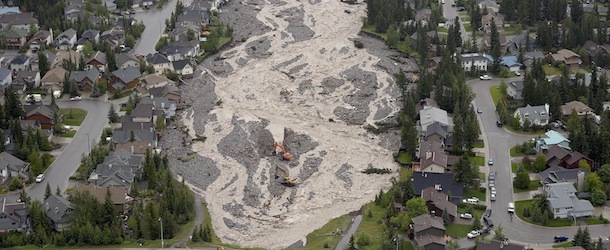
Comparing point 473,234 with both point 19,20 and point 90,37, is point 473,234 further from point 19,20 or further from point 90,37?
point 19,20

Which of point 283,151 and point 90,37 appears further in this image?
point 90,37

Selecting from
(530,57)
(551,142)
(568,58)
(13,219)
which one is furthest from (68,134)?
(568,58)

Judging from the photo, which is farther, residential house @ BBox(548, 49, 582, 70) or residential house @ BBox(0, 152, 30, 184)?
residential house @ BBox(548, 49, 582, 70)

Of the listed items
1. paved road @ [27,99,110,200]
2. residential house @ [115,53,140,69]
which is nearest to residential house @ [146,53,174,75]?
residential house @ [115,53,140,69]

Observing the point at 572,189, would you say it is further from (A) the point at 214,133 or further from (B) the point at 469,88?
(A) the point at 214,133

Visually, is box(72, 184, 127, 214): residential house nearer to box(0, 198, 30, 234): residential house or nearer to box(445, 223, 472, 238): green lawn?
box(0, 198, 30, 234): residential house

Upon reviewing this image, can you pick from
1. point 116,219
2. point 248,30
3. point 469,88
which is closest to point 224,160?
point 116,219

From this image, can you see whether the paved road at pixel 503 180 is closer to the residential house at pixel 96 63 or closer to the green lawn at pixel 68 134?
the green lawn at pixel 68 134
